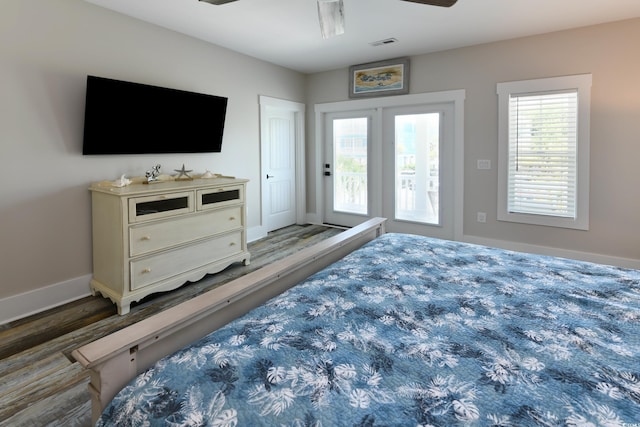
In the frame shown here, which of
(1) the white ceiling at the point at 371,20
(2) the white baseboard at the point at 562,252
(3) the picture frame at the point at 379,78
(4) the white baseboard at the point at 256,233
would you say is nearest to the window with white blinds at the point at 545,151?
(2) the white baseboard at the point at 562,252

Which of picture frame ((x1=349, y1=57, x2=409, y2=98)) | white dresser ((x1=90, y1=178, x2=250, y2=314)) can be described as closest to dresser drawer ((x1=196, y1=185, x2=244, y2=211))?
white dresser ((x1=90, y1=178, x2=250, y2=314))

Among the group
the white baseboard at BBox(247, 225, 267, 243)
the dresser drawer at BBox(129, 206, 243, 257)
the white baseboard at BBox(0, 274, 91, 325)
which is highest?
the dresser drawer at BBox(129, 206, 243, 257)

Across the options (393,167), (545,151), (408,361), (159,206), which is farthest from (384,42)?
(408,361)

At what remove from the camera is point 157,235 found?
116 inches

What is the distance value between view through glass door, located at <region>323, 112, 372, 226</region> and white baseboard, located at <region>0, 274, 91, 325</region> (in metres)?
3.56

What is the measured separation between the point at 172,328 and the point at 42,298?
2418mm

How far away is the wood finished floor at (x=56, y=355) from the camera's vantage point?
1.70 m

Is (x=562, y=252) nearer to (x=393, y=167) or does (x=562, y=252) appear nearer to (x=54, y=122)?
(x=393, y=167)

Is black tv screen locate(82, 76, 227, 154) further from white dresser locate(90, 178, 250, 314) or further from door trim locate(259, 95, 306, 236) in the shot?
door trim locate(259, 95, 306, 236)

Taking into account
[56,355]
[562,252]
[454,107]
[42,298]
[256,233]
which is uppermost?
[454,107]

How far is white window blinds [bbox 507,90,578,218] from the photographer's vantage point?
3.74 metres

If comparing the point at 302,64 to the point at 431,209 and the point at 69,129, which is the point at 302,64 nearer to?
the point at 431,209

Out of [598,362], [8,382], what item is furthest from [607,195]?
[8,382]

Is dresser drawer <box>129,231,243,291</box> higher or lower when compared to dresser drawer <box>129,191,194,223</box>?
lower
